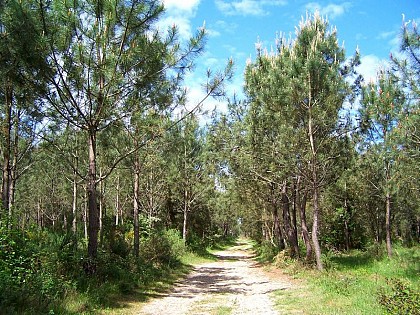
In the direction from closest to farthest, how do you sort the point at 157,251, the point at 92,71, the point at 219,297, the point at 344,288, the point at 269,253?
the point at 92,71 → the point at 344,288 → the point at 219,297 → the point at 157,251 → the point at 269,253

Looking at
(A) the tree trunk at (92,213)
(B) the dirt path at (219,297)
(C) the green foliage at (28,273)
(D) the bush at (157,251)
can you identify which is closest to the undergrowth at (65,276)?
(C) the green foliage at (28,273)

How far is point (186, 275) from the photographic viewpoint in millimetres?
16500

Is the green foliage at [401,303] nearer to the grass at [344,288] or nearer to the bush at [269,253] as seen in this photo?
the grass at [344,288]

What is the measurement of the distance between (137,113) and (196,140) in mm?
15501

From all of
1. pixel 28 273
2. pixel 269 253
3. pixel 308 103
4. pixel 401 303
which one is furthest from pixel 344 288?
pixel 269 253

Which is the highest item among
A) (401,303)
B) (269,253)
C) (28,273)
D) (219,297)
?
(28,273)

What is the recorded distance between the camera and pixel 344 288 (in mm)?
9992

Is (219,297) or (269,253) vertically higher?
(219,297)

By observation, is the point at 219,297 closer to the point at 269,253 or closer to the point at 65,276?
the point at 65,276

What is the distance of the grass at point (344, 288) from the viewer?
8.05m

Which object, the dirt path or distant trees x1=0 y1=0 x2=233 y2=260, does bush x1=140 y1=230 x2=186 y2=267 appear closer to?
the dirt path

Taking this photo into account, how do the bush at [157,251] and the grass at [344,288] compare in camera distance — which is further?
the bush at [157,251]

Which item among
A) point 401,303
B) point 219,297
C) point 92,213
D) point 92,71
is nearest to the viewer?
point 401,303

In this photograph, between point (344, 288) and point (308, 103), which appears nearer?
point (344, 288)
